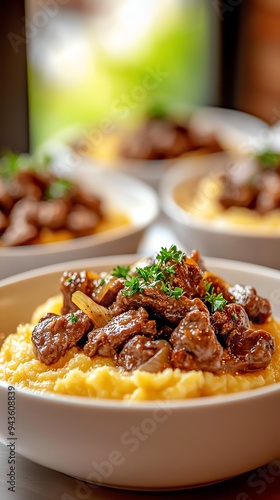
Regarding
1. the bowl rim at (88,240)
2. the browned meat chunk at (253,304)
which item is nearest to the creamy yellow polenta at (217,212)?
the bowl rim at (88,240)

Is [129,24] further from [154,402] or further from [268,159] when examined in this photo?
[154,402]

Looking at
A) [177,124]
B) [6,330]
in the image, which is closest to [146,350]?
[6,330]

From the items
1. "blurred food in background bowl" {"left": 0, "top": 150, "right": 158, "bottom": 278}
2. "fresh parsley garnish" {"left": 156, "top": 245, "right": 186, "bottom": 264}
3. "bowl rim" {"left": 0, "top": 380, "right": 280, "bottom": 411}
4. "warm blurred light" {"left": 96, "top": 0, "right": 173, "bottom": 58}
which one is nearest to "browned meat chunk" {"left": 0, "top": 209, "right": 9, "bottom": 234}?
"blurred food in background bowl" {"left": 0, "top": 150, "right": 158, "bottom": 278}

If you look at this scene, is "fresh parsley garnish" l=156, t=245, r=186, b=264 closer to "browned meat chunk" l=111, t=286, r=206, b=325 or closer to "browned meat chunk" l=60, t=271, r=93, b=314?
"browned meat chunk" l=111, t=286, r=206, b=325

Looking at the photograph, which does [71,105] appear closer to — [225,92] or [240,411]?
[225,92]

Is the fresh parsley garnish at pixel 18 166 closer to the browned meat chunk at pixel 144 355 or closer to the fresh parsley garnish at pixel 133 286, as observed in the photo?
the fresh parsley garnish at pixel 133 286

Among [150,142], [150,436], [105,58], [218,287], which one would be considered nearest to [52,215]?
[218,287]
